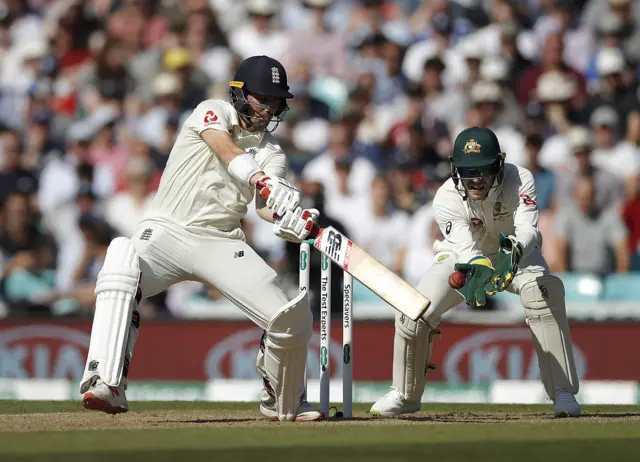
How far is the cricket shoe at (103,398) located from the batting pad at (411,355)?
1640 mm

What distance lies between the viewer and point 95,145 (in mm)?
10789

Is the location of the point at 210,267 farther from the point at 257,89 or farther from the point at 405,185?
the point at 405,185

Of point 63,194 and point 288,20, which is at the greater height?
point 288,20

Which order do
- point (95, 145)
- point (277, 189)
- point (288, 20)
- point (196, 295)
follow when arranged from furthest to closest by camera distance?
point (288, 20), point (95, 145), point (196, 295), point (277, 189)

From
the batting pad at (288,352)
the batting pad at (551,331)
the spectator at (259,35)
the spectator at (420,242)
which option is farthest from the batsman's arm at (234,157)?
the spectator at (259,35)

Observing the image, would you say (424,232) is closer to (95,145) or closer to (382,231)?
(382,231)

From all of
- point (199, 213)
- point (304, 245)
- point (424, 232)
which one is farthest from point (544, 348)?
point (424, 232)

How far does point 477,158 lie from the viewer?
6062 mm

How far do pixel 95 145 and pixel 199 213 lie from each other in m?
5.23

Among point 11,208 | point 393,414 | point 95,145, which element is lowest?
point 393,414

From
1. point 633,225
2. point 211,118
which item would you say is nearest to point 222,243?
point 211,118

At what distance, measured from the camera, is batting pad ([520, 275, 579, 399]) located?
6262 millimetres

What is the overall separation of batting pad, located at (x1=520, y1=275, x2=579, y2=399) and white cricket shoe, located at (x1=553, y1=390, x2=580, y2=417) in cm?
4

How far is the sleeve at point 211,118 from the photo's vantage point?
574 cm
